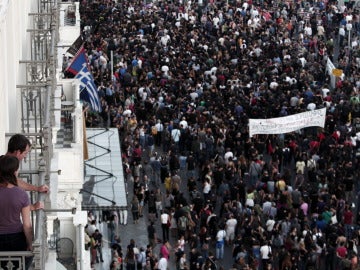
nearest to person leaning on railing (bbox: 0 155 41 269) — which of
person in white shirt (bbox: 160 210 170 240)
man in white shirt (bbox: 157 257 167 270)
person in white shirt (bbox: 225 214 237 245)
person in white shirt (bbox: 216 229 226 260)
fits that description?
man in white shirt (bbox: 157 257 167 270)

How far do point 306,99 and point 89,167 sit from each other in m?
14.7

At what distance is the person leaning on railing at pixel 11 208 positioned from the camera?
1101cm

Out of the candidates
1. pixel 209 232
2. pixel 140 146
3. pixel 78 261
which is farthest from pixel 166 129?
pixel 78 261

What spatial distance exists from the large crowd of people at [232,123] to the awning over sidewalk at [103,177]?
1.30m

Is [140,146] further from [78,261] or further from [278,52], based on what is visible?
[78,261]

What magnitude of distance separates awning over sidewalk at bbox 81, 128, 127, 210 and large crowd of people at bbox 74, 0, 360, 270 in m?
1.30

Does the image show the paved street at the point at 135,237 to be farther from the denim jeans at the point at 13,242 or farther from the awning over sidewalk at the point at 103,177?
the denim jeans at the point at 13,242

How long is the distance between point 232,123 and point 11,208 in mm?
30385

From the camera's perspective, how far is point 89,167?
3203 cm

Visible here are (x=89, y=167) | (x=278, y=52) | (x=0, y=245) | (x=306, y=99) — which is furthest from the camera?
(x=278, y=52)

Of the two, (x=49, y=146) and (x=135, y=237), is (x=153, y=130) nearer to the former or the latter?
(x=135, y=237)

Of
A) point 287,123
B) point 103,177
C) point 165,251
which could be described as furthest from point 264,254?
point 287,123

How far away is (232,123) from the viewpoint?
41.2 m

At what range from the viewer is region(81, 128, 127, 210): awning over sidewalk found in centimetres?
3073
